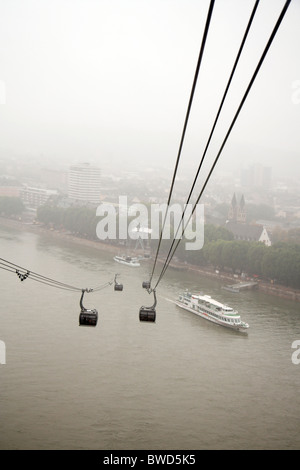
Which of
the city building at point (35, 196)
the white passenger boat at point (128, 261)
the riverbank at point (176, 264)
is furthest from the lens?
the city building at point (35, 196)

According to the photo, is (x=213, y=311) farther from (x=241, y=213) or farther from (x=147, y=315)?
(x=241, y=213)

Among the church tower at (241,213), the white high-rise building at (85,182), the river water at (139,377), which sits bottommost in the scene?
the river water at (139,377)

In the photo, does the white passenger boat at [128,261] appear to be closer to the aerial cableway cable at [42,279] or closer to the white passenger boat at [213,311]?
the aerial cableway cable at [42,279]

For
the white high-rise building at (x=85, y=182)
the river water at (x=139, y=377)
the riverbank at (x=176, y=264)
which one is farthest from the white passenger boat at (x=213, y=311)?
the white high-rise building at (x=85, y=182)

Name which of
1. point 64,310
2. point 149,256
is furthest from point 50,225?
point 64,310

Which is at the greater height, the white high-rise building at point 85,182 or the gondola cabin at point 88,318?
the white high-rise building at point 85,182

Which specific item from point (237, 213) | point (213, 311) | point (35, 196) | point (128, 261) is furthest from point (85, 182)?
point (213, 311)
